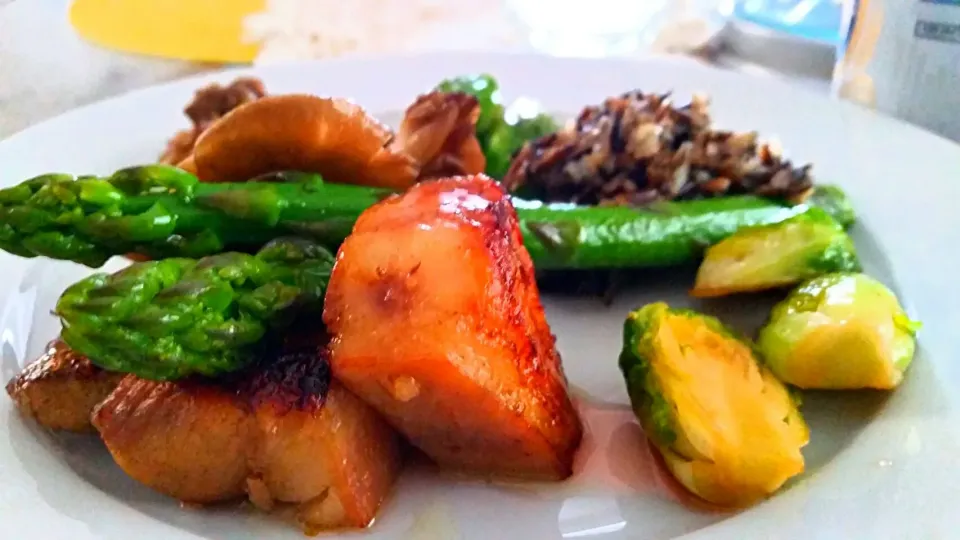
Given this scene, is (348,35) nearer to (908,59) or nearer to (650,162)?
(650,162)

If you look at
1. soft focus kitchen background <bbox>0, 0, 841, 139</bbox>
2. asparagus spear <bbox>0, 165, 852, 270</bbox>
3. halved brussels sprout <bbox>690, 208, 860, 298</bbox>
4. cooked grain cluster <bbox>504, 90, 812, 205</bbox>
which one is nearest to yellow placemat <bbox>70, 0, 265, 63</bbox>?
soft focus kitchen background <bbox>0, 0, 841, 139</bbox>

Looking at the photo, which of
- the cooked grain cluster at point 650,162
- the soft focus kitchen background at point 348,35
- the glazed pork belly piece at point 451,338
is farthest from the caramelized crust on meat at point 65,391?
the soft focus kitchen background at point 348,35

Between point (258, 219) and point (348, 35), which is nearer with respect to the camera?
point (258, 219)

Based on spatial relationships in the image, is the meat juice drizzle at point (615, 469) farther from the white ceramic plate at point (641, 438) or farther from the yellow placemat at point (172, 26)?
the yellow placemat at point (172, 26)

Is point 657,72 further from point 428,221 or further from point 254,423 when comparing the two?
point 254,423

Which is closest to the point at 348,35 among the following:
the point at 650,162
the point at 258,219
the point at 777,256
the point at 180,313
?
the point at 650,162

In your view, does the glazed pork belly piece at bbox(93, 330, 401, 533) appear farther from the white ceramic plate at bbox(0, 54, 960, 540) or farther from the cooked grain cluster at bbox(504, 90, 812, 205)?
the cooked grain cluster at bbox(504, 90, 812, 205)
